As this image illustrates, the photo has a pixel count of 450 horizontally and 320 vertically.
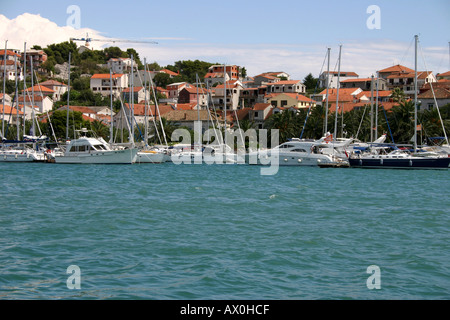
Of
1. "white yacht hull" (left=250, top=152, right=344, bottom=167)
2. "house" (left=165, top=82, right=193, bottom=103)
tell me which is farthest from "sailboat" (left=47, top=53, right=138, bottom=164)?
"house" (left=165, top=82, right=193, bottom=103)

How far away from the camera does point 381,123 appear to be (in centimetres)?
6425

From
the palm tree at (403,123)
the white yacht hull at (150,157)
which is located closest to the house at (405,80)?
the palm tree at (403,123)

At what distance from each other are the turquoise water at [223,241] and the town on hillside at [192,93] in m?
31.4

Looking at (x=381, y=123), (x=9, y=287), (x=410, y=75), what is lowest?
(x=9, y=287)

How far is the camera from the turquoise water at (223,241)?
1183 cm

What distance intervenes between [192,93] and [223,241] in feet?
323

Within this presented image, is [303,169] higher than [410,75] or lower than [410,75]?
lower

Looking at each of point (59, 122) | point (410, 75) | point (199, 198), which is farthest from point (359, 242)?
point (410, 75)

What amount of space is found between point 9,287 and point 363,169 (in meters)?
38.3

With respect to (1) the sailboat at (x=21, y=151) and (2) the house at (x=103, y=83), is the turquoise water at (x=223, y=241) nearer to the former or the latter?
(1) the sailboat at (x=21, y=151)

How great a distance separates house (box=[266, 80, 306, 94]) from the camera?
10419 cm

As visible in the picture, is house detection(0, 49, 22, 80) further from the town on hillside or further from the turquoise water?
the turquoise water

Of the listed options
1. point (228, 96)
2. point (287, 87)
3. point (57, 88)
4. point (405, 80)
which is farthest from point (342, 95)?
point (57, 88)
